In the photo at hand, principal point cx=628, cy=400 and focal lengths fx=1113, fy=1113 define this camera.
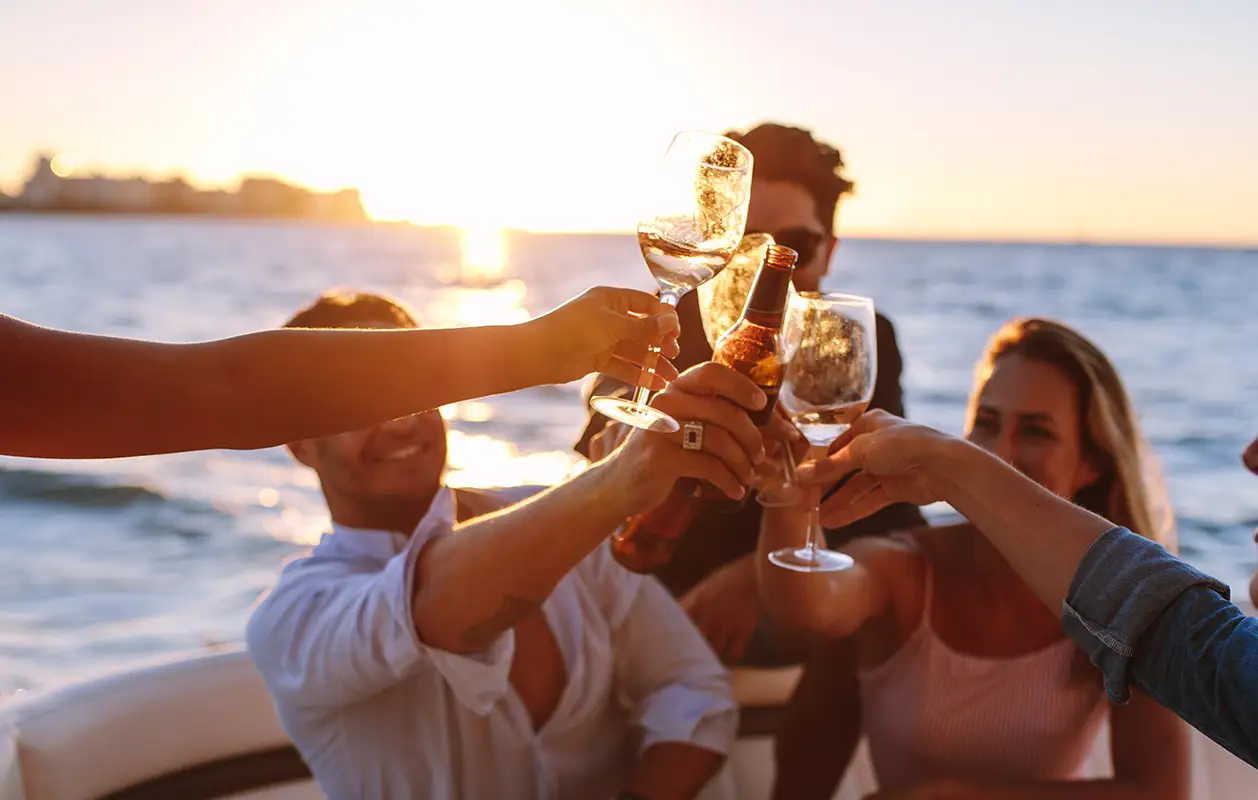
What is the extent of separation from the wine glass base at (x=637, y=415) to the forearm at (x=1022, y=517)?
453 mm

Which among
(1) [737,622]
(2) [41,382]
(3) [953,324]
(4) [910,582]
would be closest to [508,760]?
(1) [737,622]

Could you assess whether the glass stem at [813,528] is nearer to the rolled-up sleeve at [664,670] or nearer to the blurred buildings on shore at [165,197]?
the rolled-up sleeve at [664,670]

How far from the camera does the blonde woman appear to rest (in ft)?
8.38

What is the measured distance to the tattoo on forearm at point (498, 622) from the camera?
7.00 ft

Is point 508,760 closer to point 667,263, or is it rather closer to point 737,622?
point 737,622

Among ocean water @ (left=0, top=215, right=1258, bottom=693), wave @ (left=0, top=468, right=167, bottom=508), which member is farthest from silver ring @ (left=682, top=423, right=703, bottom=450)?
wave @ (left=0, top=468, right=167, bottom=508)

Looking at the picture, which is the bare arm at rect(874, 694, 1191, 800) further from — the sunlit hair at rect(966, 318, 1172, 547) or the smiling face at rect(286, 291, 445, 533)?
the smiling face at rect(286, 291, 445, 533)

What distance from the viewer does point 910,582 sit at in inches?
110

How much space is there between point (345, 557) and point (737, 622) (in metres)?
1.11

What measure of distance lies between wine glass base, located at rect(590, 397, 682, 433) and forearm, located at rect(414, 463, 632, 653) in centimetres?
18

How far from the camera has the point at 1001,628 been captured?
2756 millimetres

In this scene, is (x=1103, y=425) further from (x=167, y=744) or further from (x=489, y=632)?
(x=167, y=744)

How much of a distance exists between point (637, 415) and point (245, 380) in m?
0.66

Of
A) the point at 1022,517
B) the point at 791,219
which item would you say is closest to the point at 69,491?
the point at 791,219
